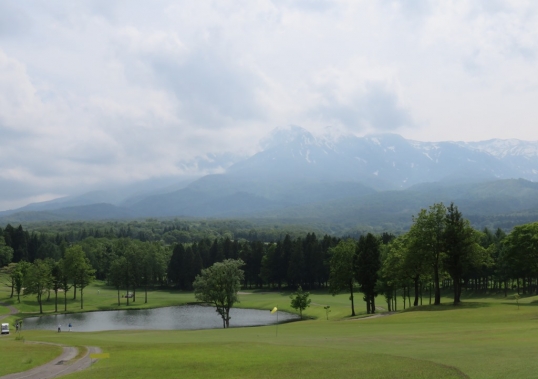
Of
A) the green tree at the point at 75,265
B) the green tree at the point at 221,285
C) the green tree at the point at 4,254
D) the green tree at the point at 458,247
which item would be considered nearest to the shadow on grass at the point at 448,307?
the green tree at the point at 458,247

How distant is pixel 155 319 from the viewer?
90.6 metres

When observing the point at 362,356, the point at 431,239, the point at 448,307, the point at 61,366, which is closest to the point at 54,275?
the point at 431,239

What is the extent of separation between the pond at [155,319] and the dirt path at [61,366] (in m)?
46.5

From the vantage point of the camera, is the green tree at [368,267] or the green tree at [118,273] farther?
the green tree at [118,273]

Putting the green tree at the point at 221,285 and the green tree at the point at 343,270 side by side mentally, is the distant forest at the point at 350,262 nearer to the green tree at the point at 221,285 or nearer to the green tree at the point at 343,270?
the green tree at the point at 343,270

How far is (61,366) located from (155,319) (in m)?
65.3

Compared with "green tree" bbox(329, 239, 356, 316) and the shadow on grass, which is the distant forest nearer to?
"green tree" bbox(329, 239, 356, 316)

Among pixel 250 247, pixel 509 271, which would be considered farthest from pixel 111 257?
pixel 509 271

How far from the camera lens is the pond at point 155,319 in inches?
3174

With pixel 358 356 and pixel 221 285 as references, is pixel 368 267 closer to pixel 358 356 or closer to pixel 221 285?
pixel 221 285

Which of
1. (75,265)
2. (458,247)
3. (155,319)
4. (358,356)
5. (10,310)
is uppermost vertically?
(458,247)

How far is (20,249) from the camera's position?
538 feet

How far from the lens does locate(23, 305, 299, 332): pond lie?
80.6 m

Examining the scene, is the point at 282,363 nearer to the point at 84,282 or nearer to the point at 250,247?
the point at 84,282
